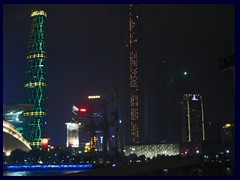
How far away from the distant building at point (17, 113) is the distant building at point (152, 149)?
19745mm

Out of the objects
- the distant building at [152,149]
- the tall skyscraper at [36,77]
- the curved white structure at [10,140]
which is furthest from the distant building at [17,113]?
the distant building at [152,149]

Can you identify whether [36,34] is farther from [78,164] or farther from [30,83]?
[78,164]

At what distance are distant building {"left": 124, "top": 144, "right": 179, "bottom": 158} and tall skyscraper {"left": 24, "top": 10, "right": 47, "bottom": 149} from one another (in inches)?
677

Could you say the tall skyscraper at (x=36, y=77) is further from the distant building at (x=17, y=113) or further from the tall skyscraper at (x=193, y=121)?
the tall skyscraper at (x=193, y=121)

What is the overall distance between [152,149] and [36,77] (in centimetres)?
2489

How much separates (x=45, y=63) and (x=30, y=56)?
300cm

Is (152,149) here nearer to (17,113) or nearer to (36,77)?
(36,77)

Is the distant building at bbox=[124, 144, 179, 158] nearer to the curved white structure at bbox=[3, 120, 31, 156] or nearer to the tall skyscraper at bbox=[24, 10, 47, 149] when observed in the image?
the tall skyscraper at bbox=[24, 10, 47, 149]

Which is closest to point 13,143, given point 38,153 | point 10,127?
point 10,127

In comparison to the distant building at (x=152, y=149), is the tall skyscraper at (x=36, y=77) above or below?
above

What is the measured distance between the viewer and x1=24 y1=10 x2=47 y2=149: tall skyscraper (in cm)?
7112

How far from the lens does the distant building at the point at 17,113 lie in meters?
66.7

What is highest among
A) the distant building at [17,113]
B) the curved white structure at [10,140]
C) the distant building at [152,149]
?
the distant building at [17,113]

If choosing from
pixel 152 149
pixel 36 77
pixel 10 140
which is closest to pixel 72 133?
pixel 152 149
